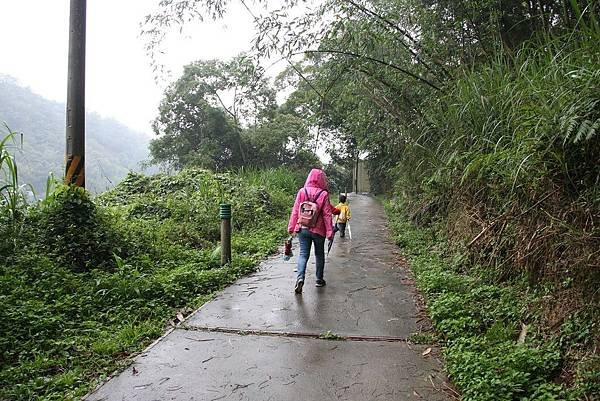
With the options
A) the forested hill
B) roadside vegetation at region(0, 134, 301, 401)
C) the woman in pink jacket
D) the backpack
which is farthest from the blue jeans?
the forested hill

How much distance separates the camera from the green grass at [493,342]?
8.94 ft

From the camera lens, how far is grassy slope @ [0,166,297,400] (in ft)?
11.2

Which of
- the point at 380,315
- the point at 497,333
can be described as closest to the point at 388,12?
the point at 380,315

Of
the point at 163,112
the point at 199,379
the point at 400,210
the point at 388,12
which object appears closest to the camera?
the point at 199,379

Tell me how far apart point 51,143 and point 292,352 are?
41.6ft

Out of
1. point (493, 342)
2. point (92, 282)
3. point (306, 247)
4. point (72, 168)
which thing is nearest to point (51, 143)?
point (72, 168)

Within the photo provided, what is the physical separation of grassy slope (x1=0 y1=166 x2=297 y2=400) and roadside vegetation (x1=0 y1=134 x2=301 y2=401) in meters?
0.01

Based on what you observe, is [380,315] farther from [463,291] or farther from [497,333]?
[497,333]

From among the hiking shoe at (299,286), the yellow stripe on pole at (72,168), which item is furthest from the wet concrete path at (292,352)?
the yellow stripe on pole at (72,168)

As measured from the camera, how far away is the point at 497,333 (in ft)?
11.5

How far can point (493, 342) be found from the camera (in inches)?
133

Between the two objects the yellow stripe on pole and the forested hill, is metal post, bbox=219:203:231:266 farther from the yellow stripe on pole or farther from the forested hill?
the forested hill

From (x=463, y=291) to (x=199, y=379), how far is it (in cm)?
287

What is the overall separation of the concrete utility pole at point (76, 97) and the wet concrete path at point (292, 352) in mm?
2800
